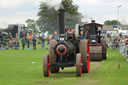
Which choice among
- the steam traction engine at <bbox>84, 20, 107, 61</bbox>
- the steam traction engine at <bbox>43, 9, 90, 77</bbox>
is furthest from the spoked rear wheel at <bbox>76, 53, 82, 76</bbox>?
the steam traction engine at <bbox>84, 20, 107, 61</bbox>

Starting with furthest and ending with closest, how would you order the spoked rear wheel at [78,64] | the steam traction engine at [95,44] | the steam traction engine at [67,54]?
the steam traction engine at [95,44] < the steam traction engine at [67,54] < the spoked rear wheel at [78,64]

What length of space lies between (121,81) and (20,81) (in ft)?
11.0

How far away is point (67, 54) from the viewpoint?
1367 cm

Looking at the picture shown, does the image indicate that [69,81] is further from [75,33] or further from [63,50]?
[75,33]

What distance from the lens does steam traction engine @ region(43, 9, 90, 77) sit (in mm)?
13539

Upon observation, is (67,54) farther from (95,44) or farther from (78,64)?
(95,44)

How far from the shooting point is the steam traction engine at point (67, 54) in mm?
13539

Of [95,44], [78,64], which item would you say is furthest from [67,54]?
[95,44]

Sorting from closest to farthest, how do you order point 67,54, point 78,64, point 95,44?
point 78,64 → point 67,54 → point 95,44

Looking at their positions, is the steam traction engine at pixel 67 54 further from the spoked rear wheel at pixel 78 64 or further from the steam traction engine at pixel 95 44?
the steam traction engine at pixel 95 44

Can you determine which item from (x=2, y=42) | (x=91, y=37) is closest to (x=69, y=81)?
(x=91, y=37)

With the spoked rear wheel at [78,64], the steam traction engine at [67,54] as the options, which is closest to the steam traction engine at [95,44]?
the steam traction engine at [67,54]

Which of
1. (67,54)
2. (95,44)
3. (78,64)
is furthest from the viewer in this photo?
(95,44)

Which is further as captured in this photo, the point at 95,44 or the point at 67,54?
the point at 95,44
